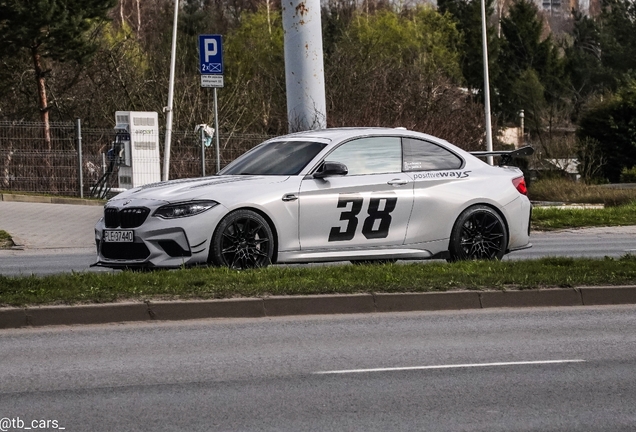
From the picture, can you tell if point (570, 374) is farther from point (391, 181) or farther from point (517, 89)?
point (517, 89)

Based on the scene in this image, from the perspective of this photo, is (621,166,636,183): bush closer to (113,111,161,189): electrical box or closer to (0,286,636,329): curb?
(113,111,161,189): electrical box

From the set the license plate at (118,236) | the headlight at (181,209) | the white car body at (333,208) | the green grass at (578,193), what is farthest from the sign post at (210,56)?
the green grass at (578,193)

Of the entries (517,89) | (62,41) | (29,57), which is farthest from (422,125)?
(517,89)

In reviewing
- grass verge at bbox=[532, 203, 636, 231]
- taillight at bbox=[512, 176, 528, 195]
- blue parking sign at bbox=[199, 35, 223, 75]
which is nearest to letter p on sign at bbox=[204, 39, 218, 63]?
blue parking sign at bbox=[199, 35, 223, 75]

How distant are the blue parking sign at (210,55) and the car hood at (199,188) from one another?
8.67m

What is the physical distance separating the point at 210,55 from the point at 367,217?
9341 mm

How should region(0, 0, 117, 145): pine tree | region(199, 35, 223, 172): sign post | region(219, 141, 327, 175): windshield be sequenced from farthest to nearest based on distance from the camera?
region(0, 0, 117, 145): pine tree, region(199, 35, 223, 172): sign post, region(219, 141, 327, 175): windshield

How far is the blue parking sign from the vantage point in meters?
21.5

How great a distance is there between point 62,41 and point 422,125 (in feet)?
39.0

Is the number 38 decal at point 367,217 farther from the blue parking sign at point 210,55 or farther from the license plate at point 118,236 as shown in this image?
the blue parking sign at point 210,55

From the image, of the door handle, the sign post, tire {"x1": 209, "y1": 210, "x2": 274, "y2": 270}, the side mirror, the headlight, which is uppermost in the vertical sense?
the sign post

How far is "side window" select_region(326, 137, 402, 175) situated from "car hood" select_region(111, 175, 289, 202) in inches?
32.1

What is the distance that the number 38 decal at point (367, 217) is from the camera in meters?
13.0

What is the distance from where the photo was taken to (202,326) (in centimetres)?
1012
